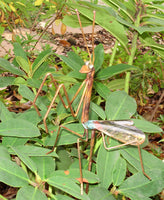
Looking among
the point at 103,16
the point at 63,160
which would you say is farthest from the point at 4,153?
the point at 103,16

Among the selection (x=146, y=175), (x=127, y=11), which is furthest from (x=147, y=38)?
(x=146, y=175)

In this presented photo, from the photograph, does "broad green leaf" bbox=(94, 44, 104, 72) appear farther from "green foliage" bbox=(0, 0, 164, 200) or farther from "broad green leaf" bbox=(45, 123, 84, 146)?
"broad green leaf" bbox=(45, 123, 84, 146)

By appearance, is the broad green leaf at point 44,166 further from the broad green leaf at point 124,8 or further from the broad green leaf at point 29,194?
the broad green leaf at point 124,8

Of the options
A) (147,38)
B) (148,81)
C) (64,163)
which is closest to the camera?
(64,163)

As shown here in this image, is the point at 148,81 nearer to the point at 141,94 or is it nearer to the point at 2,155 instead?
the point at 141,94

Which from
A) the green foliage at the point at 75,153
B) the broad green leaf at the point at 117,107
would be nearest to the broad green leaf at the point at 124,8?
the green foliage at the point at 75,153

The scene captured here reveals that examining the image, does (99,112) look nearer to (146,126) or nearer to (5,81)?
(146,126)
